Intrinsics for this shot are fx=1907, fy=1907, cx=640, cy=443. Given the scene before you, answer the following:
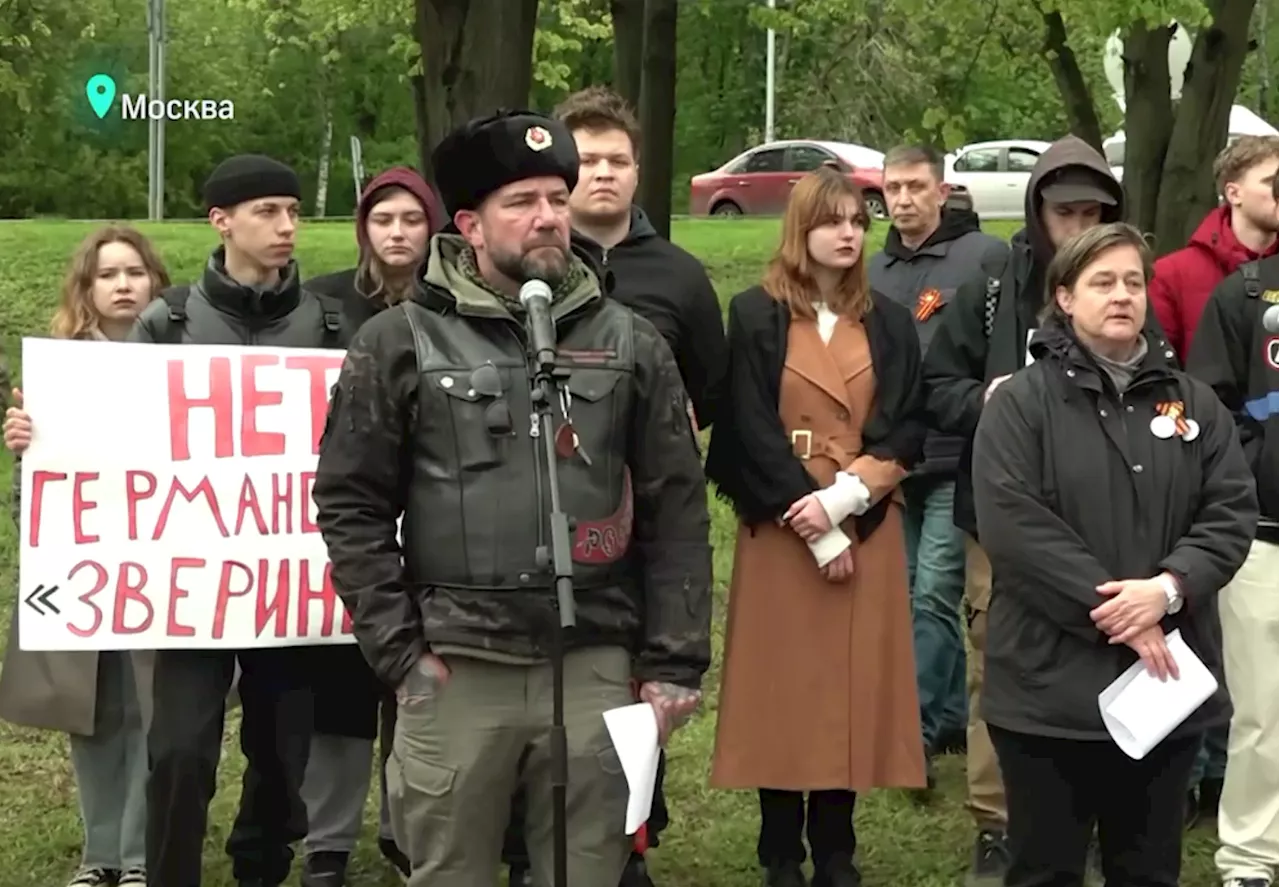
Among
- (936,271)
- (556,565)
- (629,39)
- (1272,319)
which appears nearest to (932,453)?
(936,271)

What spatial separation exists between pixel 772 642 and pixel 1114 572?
4.68ft

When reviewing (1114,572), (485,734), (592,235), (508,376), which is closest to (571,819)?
(485,734)

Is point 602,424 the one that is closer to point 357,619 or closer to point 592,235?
point 357,619

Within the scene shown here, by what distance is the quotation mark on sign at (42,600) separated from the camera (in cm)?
542

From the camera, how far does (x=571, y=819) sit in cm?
433

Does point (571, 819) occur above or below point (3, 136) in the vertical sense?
below

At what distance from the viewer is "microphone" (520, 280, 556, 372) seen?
12.8ft

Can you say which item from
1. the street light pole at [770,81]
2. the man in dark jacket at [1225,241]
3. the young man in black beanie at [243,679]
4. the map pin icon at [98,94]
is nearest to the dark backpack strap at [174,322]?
the young man in black beanie at [243,679]

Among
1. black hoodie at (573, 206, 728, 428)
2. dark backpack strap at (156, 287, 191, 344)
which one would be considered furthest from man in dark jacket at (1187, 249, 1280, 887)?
dark backpack strap at (156, 287, 191, 344)


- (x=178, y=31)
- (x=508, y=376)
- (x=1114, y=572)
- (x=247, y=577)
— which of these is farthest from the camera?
(x=178, y=31)

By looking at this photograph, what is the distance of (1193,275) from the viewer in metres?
6.21

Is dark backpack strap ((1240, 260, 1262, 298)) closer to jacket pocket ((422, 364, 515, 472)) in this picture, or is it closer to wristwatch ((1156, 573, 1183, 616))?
wristwatch ((1156, 573, 1183, 616))

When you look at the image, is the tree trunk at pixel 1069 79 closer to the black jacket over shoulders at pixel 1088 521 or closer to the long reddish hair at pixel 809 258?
the long reddish hair at pixel 809 258

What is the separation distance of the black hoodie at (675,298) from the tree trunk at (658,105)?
335 inches
